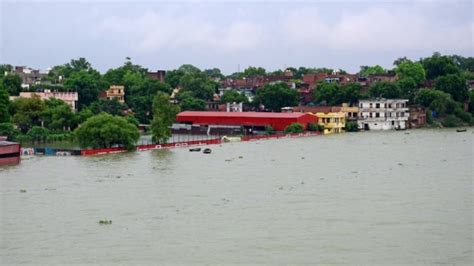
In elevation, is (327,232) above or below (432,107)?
below

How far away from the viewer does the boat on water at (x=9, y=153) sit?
20969 mm

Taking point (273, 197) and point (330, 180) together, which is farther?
point (330, 180)

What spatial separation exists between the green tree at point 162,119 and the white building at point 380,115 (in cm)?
1018

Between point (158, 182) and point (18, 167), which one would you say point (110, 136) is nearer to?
point (18, 167)

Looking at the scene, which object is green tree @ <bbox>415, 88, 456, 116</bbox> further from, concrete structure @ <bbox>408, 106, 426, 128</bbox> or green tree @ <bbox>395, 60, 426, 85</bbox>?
green tree @ <bbox>395, 60, 426, 85</bbox>

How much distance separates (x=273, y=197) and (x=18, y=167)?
765cm

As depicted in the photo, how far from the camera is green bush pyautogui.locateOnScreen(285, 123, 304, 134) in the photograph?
1262 inches

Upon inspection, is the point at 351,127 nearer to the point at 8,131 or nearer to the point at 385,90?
the point at 385,90

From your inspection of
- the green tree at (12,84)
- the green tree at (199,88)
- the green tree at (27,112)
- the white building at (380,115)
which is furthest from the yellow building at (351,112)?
the green tree at (12,84)

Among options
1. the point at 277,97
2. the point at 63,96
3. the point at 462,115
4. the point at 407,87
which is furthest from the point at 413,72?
the point at 63,96

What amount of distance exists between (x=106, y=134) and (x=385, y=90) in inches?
748

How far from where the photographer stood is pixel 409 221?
12.8 m

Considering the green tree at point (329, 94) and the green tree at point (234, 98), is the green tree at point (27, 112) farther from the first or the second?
the green tree at point (329, 94)

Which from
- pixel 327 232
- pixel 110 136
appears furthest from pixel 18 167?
pixel 327 232
